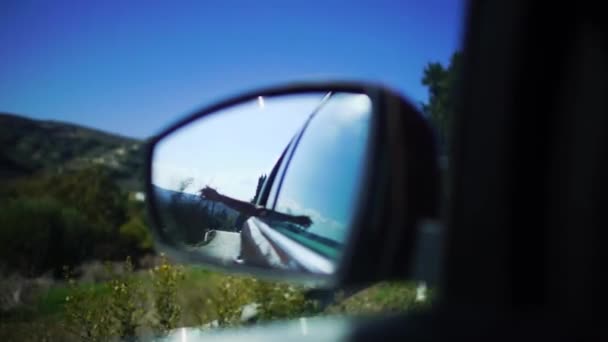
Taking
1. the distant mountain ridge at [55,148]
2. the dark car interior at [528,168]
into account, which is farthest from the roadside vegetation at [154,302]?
the distant mountain ridge at [55,148]

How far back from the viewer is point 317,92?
1.94 m

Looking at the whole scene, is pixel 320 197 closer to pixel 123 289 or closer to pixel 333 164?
pixel 333 164

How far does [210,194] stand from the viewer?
8.28ft

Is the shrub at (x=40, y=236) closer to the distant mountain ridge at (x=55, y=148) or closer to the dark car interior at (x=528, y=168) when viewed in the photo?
the distant mountain ridge at (x=55, y=148)

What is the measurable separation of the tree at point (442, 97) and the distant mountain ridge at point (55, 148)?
35.9 meters

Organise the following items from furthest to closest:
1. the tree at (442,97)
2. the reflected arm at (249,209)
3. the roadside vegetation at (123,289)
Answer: the roadside vegetation at (123,289) < the reflected arm at (249,209) < the tree at (442,97)

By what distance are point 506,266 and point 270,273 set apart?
0.76 metres

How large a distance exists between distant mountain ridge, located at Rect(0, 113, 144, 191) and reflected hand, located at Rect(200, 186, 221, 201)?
3729 centimetres

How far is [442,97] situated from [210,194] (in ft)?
3.71

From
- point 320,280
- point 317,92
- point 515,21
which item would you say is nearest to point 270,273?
Answer: point 320,280

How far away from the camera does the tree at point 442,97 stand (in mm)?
1729

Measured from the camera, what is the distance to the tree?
1.73m

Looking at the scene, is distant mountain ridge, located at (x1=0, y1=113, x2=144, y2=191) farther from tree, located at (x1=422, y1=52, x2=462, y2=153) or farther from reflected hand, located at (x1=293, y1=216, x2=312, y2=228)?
reflected hand, located at (x1=293, y1=216, x2=312, y2=228)

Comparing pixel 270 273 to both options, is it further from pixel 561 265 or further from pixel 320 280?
pixel 561 265
